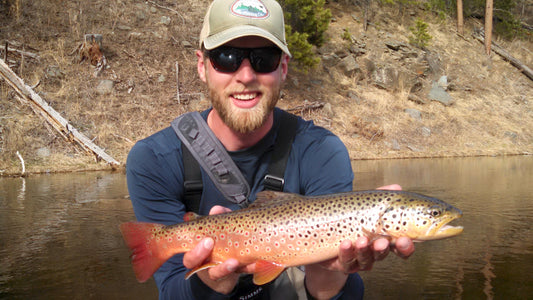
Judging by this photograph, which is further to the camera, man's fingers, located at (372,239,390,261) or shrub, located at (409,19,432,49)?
shrub, located at (409,19,432,49)

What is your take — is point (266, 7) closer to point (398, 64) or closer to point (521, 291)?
point (521, 291)

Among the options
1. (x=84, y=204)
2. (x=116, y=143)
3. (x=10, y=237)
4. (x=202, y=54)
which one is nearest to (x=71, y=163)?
(x=116, y=143)

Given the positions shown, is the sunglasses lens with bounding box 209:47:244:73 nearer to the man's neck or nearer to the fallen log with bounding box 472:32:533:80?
the man's neck

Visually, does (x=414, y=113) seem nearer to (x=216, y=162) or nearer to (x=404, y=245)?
(x=216, y=162)

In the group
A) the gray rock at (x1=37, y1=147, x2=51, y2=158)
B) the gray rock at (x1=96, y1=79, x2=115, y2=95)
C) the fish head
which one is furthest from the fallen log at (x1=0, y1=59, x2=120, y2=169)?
the fish head

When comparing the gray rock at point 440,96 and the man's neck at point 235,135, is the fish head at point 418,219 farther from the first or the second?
the gray rock at point 440,96

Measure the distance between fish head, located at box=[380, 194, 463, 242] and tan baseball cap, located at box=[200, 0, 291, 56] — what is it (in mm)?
1401

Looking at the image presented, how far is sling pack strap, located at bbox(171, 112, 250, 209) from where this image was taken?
323 cm

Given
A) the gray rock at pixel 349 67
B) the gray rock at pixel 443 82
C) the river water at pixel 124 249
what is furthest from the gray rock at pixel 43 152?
the gray rock at pixel 443 82

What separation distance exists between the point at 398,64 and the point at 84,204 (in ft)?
63.7

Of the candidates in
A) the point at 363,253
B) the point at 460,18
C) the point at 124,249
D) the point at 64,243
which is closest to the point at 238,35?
the point at 363,253

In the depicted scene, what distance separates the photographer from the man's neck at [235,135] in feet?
11.1

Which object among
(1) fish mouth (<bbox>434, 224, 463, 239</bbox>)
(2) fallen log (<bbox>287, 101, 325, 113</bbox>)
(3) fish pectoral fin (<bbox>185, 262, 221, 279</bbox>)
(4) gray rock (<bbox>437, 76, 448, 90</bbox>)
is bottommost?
(2) fallen log (<bbox>287, 101, 325, 113</bbox>)

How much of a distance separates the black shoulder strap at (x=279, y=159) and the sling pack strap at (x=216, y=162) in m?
0.19
